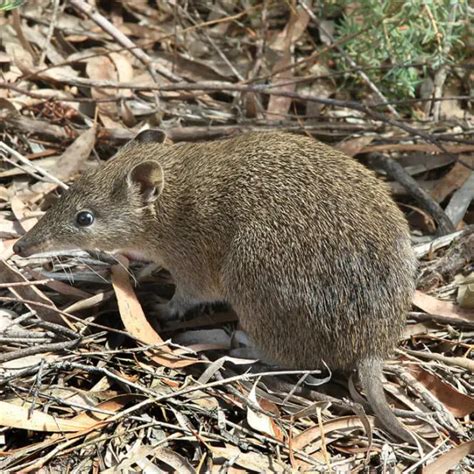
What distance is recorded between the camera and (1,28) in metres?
7.52

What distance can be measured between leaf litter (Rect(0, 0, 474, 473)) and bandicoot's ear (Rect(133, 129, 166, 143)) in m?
0.67

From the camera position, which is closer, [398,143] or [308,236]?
[308,236]

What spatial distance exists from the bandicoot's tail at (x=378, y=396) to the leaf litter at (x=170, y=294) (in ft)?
0.35

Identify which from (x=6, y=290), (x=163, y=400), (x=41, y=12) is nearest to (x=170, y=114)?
(x=41, y=12)

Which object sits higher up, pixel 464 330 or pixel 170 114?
pixel 170 114

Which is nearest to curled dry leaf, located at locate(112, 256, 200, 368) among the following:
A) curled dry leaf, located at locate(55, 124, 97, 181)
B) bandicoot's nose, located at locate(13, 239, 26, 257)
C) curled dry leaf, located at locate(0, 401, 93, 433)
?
bandicoot's nose, located at locate(13, 239, 26, 257)

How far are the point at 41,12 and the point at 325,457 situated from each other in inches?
210

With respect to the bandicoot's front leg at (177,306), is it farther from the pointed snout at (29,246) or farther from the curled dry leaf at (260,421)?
the curled dry leaf at (260,421)

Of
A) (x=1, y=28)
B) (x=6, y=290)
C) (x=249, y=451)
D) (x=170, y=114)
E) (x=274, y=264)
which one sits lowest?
(x=249, y=451)

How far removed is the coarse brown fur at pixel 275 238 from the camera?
4.97 meters

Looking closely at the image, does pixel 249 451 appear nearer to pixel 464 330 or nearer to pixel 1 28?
pixel 464 330

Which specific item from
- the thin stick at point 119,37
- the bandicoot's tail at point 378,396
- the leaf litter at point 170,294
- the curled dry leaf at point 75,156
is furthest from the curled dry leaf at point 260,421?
the thin stick at point 119,37

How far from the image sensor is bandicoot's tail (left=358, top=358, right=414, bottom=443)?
475 centimetres

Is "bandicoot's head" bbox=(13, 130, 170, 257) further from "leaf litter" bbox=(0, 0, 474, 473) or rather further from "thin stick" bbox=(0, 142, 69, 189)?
"thin stick" bbox=(0, 142, 69, 189)
